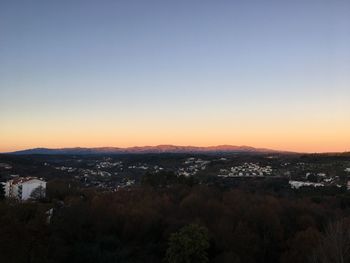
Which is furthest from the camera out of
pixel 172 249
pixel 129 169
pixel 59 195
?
pixel 129 169

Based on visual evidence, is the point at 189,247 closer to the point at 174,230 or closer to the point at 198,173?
the point at 174,230

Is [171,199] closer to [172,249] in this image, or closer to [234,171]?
[172,249]

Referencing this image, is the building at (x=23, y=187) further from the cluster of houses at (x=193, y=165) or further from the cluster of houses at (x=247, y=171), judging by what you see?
the cluster of houses at (x=193, y=165)

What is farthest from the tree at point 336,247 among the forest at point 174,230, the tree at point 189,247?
the tree at point 189,247

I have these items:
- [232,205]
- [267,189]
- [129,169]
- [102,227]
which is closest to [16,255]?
[102,227]

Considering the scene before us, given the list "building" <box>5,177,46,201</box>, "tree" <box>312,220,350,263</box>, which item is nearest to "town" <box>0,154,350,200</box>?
"building" <box>5,177,46,201</box>

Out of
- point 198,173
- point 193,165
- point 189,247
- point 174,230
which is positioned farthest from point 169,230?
point 193,165

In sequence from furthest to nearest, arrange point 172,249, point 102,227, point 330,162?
point 330,162 < point 102,227 < point 172,249
